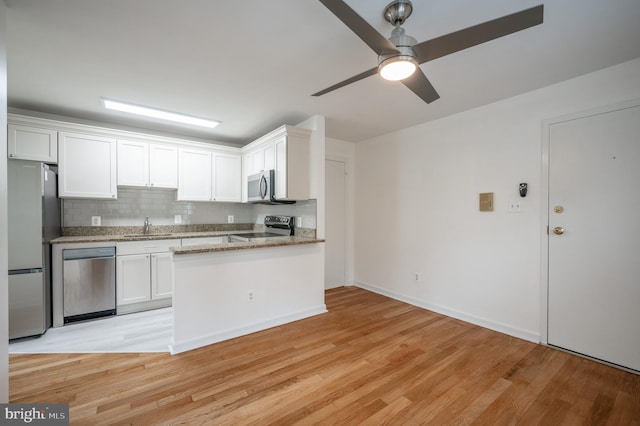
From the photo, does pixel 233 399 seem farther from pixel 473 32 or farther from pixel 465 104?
pixel 465 104

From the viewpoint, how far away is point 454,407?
1768 millimetres

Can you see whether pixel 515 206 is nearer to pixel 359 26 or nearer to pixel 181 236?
pixel 359 26

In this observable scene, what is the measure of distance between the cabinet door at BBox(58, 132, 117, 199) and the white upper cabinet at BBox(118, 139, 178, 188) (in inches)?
3.9

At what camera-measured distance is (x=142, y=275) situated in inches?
135

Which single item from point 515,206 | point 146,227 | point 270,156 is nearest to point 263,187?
point 270,156

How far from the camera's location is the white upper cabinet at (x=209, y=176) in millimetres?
4051

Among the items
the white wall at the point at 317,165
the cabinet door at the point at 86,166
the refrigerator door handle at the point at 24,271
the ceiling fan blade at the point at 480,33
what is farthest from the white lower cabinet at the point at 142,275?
the ceiling fan blade at the point at 480,33

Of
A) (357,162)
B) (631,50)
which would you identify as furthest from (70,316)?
(631,50)

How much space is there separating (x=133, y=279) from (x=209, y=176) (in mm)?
1798

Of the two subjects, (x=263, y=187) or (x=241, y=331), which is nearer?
(x=241, y=331)

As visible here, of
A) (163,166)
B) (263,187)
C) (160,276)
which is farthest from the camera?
(163,166)

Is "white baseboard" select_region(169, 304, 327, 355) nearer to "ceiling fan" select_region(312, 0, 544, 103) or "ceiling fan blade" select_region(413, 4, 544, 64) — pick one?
"ceiling fan" select_region(312, 0, 544, 103)

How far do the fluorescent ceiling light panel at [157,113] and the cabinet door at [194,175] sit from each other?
1.94ft

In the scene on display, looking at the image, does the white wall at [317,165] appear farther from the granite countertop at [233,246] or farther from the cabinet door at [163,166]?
the cabinet door at [163,166]
